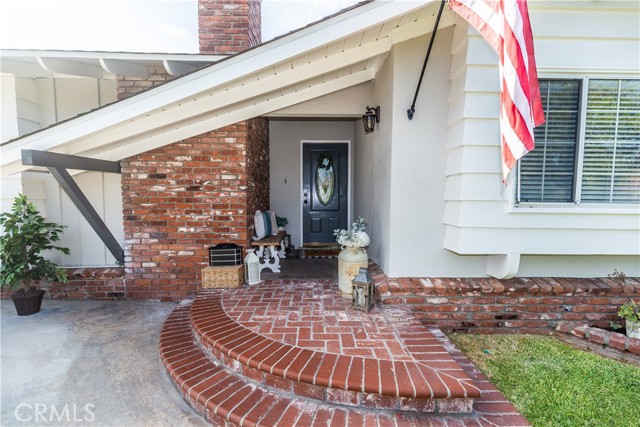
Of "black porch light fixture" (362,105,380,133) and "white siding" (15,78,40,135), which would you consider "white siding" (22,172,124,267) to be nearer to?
"white siding" (15,78,40,135)

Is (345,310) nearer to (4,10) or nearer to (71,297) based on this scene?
(71,297)

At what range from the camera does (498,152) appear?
2412mm

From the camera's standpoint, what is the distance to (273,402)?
1.71 m

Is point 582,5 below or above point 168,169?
above

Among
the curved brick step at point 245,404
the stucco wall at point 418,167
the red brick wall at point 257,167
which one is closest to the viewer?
the curved brick step at point 245,404

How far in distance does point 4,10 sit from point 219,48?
2.25 metres

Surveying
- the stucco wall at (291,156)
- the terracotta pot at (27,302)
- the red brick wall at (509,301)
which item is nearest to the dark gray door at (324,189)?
the stucco wall at (291,156)

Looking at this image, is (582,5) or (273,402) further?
(582,5)

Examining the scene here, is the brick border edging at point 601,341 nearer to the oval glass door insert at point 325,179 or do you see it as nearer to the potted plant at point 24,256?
the oval glass door insert at point 325,179

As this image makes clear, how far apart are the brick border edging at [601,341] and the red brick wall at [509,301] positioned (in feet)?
0.36

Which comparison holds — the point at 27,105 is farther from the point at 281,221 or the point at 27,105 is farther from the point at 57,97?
the point at 281,221

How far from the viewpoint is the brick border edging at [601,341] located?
7.54 ft

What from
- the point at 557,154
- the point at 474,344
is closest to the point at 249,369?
the point at 474,344

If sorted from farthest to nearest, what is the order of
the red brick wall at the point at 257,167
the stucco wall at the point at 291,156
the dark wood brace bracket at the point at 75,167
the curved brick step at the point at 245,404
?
the stucco wall at the point at 291,156 → the red brick wall at the point at 257,167 → the dark wood brace bracket at the point at 75,167 → the curved brick step at the point at 245,404
